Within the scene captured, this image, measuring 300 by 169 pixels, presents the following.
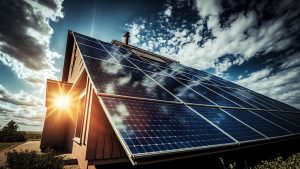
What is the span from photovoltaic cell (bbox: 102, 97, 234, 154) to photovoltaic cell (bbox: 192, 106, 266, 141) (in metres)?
0.52

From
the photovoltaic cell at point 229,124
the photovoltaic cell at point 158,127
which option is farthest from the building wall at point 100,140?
the photovoltaic cell at point 229,124

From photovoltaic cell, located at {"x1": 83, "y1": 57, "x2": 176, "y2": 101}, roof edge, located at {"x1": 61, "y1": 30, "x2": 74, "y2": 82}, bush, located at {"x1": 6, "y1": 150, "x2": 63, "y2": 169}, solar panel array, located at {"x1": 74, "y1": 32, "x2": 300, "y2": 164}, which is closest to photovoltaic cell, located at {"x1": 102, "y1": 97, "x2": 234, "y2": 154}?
solar panel array, located at {"x1": 74, "y1": 32, "x2": 300, "y2": 164}

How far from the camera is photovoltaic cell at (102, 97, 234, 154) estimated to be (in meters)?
3.33

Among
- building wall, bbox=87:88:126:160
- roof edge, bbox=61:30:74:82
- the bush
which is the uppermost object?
roof edge, bbox=61:30:74:82

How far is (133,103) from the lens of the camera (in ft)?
14.7

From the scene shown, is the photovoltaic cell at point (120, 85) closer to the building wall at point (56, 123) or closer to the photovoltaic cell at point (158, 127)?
the photovoltaic cell at point (158, 127)

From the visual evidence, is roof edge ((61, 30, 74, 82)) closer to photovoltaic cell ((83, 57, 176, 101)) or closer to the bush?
photovoltaic cell ((83, 57, 176, 101))

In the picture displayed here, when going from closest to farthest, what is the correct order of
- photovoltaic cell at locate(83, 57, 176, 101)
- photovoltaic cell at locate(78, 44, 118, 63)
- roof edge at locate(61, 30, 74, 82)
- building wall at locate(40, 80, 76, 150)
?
photovoltaic cell at locate(83, 57, 176, 101) < photovoltaic cell at locate(78, 44, 118, 63) < building wall at locate(40, 80, 76, 150) < roof edge at locate(61, 30, 74, 82)

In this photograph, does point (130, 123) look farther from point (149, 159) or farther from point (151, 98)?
point (151, 98)

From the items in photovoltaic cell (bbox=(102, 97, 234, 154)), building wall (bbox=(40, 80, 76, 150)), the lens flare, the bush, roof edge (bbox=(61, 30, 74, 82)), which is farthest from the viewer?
roof edge (bbox=(61, 30, 74, 82))

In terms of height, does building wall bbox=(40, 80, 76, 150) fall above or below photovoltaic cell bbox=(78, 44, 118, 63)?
below

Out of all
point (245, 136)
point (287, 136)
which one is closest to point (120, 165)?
point (245, 136)

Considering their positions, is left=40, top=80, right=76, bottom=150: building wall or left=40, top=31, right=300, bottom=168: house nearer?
left=40, top=31, right=300, bottom=168: house

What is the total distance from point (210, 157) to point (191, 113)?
5.79 feet
